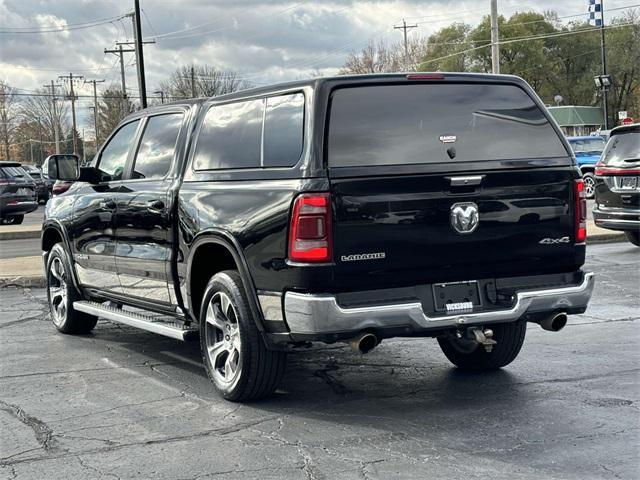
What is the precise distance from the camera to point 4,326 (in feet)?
29.6

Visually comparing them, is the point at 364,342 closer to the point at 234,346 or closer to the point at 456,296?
the point at 456,296

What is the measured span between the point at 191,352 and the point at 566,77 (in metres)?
77.5

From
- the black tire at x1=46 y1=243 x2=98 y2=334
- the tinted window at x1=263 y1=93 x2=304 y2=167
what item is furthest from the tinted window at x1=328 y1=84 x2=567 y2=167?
the black tire at x1=46 y1=243 x2=98 y2=334

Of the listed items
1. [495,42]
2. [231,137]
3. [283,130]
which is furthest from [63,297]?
[495,42]

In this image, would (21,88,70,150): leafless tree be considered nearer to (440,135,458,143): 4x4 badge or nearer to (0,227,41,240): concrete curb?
(0,227,41,240): concrete curb

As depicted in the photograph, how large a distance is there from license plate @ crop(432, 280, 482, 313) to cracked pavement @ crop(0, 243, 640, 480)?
659 millimetres

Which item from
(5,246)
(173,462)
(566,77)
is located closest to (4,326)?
(173,462)

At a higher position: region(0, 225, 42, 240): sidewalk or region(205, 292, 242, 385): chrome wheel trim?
region(205, 292, 242, 385): chrome wheel trim

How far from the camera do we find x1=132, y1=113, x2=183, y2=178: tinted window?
6867 mm

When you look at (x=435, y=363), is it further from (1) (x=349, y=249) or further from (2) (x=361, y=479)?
(2) (x=361, y=479)

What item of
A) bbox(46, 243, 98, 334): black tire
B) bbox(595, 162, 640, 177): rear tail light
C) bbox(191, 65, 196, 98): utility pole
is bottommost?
bbox(46, 243, 98, 334): black tire

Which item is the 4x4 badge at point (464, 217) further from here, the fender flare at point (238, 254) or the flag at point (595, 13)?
the flag at point (595, 13)

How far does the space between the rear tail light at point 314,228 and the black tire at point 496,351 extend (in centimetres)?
180

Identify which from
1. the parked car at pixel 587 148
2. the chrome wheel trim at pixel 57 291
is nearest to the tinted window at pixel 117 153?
the chrome wheel trim at pixel 57 291
